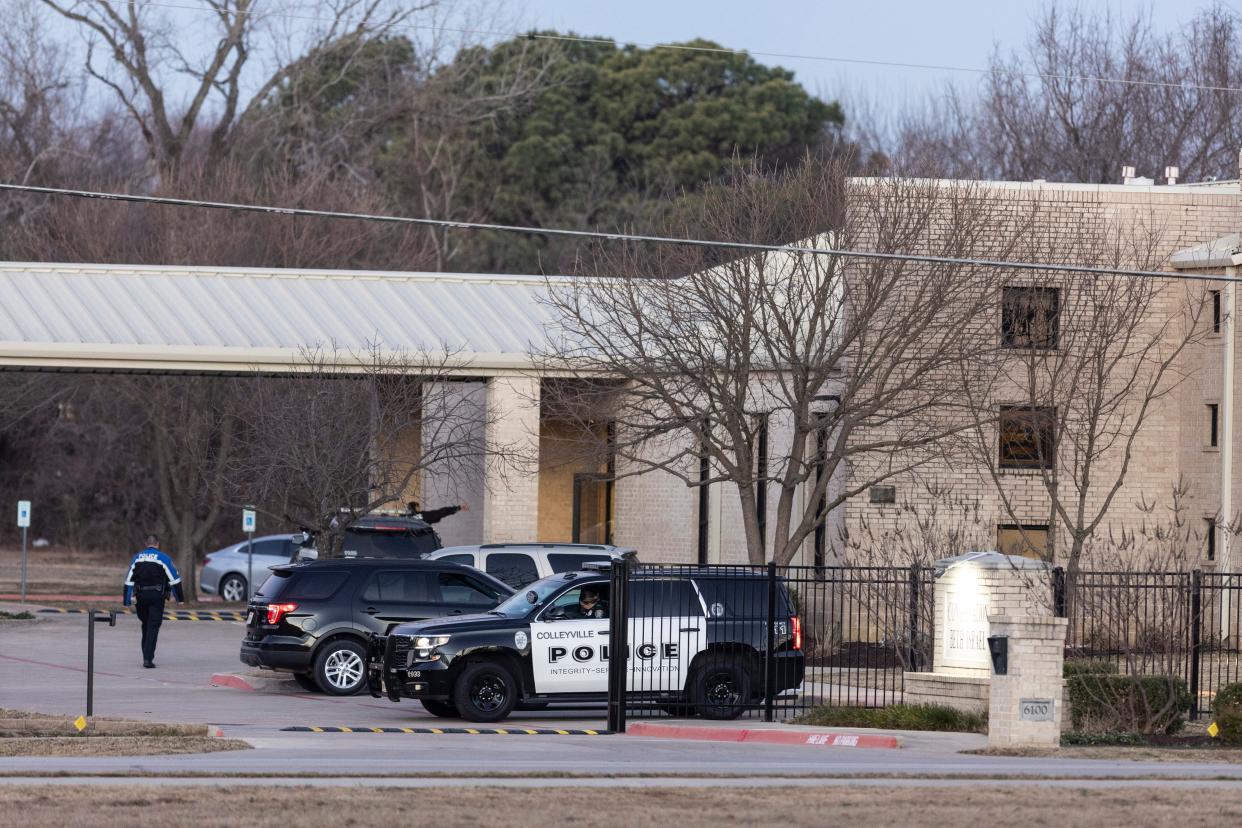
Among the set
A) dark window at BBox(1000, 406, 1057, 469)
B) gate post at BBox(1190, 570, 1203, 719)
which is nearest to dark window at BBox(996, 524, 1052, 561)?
dark window at BBox(1000, 406, 1057, 469)

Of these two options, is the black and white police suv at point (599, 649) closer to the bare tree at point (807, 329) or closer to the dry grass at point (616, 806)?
the dry grass at point (616, 806)

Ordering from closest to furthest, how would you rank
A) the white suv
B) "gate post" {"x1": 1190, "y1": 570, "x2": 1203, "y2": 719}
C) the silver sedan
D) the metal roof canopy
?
"gate post" {"x1": 1190, "y1": 570, "x2": 1203, "y2": 719}, the white suv, the metal roof canopy, the silver sedan

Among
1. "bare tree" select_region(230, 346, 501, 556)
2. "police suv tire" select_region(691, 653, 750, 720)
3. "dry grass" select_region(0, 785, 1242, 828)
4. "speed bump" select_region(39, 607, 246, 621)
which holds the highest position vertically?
"bare tree" select_region(230, 346, 501, 556)

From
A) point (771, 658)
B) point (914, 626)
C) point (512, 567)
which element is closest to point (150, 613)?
point (512, 567)

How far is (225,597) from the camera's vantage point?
42594mm

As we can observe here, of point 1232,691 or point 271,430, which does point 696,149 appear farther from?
point 1232,691

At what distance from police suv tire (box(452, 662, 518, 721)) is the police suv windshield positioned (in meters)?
0.64

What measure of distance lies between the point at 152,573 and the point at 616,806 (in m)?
14.9

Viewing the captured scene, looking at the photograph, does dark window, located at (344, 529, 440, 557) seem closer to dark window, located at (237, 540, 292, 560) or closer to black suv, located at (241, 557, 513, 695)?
black suv, located at (241, 557, 513, 695)

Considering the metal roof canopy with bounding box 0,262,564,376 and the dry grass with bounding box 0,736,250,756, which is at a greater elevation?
the metal roof canopy with bounding box 0,262,564,376

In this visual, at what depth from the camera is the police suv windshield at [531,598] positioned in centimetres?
2020

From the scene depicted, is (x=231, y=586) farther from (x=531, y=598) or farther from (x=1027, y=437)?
(x=531, y=598)

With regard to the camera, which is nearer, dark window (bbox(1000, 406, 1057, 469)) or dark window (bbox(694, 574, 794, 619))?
dark window (bbox(694, 574, 794, 619))

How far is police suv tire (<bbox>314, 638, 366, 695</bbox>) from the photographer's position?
887 inches
